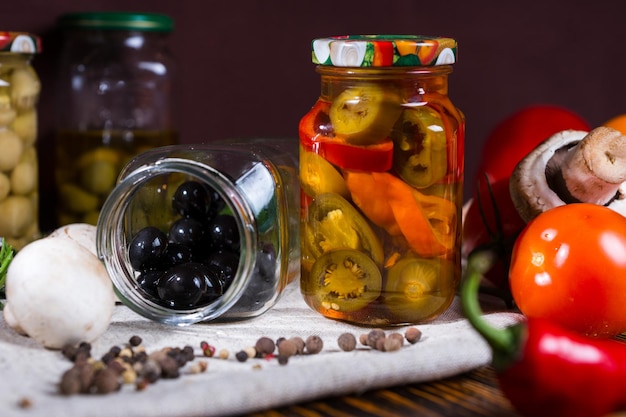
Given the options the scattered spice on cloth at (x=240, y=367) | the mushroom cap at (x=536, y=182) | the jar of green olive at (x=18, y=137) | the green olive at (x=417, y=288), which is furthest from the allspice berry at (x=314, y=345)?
the jar of green olive at (x=18, y=137)

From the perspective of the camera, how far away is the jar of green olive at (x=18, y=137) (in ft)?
4.05

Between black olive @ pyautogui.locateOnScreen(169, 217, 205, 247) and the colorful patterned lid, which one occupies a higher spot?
the colorful patterned lid

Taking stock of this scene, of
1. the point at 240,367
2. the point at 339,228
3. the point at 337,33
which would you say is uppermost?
the point at 337,33

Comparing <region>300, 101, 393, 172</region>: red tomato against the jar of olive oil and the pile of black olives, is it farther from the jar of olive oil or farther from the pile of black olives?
the jar of olive oil

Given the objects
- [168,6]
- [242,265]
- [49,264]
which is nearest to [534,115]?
[168,6]

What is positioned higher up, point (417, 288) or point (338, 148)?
point (338, 148)

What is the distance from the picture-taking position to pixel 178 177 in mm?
1156

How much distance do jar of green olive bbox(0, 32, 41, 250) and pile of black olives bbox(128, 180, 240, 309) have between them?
0.97ft

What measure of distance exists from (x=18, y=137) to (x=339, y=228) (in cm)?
55

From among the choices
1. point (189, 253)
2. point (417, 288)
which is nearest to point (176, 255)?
point (189, 253)

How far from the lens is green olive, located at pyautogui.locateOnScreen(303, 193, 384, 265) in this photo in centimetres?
99

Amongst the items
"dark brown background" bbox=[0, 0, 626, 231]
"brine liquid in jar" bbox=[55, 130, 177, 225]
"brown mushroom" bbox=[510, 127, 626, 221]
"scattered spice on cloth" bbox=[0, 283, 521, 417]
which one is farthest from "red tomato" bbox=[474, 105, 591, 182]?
"brine liquid in jar" bbox=[55, 130, 177, 225]

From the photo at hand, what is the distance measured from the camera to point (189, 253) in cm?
107

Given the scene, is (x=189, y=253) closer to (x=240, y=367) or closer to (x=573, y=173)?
(x=240, y=367)
